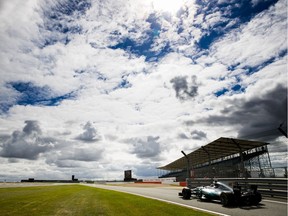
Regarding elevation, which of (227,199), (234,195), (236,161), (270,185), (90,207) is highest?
(236,161)

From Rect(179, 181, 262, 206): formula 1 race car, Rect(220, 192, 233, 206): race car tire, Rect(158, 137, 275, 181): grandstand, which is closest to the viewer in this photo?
Rect(220, 192, 233, 206): race car tire

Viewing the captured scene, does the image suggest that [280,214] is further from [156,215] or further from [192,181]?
[192,181]

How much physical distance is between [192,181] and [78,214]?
11.9 meters

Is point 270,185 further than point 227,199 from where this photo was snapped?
Yes

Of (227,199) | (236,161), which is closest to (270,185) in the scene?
(227,199)

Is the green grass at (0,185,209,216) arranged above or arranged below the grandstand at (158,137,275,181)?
below

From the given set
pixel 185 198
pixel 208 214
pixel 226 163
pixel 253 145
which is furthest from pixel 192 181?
pixel 226 163

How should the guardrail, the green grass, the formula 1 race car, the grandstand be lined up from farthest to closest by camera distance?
the grandstand → the guardrail → the formula 1 race car → the green grass

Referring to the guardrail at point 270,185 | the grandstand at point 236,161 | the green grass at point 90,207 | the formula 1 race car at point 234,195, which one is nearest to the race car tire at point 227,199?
the formula 1 race car at point 234,195

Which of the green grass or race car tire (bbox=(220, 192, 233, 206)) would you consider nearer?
the green grass

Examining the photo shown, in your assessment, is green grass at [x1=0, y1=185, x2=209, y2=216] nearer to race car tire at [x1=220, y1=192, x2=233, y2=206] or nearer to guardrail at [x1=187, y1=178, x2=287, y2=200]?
race car tire at [x1=220, y1=192, x2=233, y2=206]

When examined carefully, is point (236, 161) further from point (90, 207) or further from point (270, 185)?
point (90, 207)

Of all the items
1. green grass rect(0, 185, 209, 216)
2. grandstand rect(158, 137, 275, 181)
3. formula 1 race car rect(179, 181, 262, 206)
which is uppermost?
grandstand rect(158, 137, 275, 181)

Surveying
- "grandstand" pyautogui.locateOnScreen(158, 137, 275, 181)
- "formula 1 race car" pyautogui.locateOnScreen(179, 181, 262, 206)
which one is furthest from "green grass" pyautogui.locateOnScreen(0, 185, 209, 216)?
"grandstand" pyautogui.locateOnScreen(158, 137, 275, 181)
